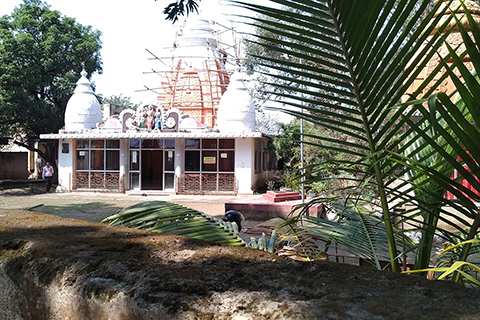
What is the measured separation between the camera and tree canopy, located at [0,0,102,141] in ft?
65.9

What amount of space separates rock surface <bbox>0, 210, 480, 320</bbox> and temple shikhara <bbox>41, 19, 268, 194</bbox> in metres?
15.0

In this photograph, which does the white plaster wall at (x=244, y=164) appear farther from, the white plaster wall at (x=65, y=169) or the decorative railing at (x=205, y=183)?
the white plaster wall at (x=65, y=169)

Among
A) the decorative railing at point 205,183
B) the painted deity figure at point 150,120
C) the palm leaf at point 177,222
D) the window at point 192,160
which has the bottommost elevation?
the decorative railing at point 205,183

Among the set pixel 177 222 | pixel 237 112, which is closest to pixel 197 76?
pixel 237 112

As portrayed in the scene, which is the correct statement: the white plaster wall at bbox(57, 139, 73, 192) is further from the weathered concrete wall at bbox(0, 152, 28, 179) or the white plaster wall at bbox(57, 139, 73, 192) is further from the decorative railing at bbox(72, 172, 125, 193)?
the weathered concrete wall at bbox(0, 152, 28, 179)

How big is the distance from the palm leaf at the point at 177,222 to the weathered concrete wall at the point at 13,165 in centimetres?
2936

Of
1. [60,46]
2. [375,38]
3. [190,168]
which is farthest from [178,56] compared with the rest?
[375,38]

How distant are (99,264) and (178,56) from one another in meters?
22.9

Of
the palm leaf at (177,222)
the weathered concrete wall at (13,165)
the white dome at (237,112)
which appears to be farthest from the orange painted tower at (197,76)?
the palm leaf at (177,222)

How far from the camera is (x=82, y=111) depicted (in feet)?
64.3

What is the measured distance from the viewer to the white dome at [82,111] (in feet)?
64.0

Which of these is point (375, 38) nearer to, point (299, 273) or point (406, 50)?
point (406, 50)

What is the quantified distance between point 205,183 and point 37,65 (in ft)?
37.1

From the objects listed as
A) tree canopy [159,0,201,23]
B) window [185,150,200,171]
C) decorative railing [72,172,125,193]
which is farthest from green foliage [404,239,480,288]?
decorative railing [72,172,125,193]
